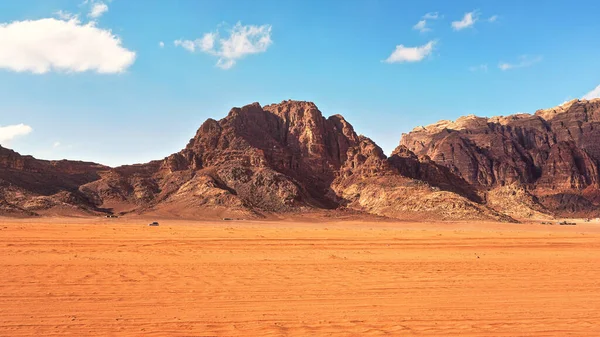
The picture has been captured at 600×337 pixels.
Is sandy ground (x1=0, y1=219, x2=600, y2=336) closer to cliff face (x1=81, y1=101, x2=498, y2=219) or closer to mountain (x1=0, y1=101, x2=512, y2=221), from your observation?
mountain (x1=0, y1=101, x2=512, y2=221)

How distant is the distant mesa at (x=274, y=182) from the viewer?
101 metres

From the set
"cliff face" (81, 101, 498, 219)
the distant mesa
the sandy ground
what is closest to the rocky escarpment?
the distant mesa

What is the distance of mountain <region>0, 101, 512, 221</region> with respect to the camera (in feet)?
334

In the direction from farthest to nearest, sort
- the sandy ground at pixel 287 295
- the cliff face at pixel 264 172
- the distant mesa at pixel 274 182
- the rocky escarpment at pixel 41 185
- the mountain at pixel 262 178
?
the cliff face at pixel 264 172
the mountain at pixel 262 178
the distant mesa at pixel 274 182
the rocky escarpment at pixel 41 185
the sandy ground at pixel 287 295

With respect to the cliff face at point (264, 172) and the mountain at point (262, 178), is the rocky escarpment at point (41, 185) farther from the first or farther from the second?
the cliff face at point (264, 172)

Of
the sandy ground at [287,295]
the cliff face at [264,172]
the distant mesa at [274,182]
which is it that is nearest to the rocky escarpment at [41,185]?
the distant mesa at [274,182]

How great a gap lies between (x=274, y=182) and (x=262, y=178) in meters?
3.96

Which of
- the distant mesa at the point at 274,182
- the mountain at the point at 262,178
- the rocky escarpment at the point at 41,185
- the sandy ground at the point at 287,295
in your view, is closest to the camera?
the sandy ground at the point at 287,295

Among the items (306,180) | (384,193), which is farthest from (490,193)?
(306,180)

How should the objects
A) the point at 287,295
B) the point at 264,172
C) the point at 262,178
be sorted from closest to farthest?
the point at 287,295 < the point at 262,178 < the point at 264,172

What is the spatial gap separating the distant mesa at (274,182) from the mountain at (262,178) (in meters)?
0.32

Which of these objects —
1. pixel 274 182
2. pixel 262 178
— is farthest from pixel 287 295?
pixel 262 178

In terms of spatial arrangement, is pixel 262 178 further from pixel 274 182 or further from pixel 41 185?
pixel 41 185

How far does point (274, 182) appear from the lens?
115 metres
